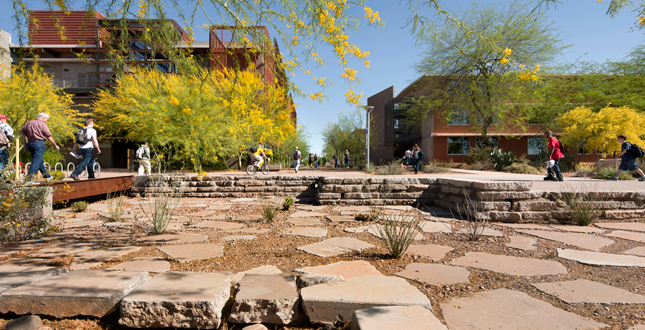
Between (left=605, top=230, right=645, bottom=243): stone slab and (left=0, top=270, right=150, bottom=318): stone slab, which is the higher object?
(left=0, top=270, right=150, bottom=318): stone slab

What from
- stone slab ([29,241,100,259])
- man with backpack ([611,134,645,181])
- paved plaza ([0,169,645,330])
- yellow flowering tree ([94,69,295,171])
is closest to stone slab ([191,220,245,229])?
paved plaza ([0,169,645,330])

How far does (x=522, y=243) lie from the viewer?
3.60m

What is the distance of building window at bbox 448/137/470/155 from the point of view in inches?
1064

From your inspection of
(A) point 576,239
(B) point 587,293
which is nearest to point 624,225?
(A) point 576,239

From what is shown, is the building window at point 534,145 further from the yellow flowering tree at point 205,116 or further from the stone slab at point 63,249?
the stone slab at point 63,249

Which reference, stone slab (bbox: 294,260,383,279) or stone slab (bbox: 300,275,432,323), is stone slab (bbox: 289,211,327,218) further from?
stone slab (bbox: 300,275,432,323)

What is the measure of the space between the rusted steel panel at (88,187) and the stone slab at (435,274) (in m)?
5.17

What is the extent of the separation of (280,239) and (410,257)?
1.52 m

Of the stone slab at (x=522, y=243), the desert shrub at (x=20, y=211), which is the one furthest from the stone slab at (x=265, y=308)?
the desert shrub at (x=20, y=211)

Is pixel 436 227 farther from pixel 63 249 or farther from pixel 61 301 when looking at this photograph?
pixel 63 249

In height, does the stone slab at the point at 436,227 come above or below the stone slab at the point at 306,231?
below

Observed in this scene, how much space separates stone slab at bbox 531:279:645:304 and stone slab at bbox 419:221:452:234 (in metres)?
1.72

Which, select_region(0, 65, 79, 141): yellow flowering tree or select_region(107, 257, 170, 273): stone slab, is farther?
select_region(0, 65, 79, 141): yellow flowering tree

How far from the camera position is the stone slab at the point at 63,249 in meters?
2.82
